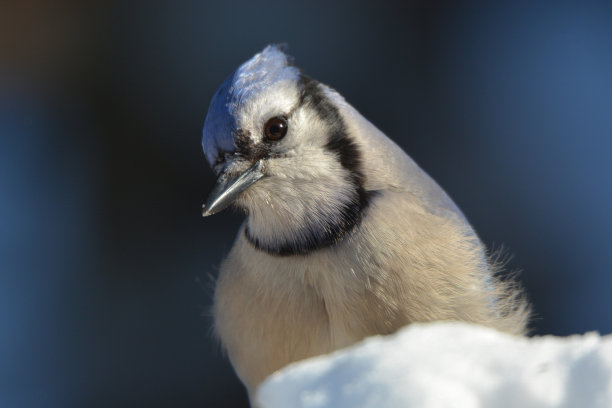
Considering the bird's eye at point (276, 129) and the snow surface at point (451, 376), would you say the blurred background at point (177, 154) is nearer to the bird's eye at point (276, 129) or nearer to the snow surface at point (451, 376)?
the bird's eye at point (276, 129)

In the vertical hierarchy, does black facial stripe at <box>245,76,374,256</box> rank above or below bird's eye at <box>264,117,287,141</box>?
below

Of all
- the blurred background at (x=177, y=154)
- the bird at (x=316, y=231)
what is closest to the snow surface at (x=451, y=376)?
the bird at (x=316, y=231)

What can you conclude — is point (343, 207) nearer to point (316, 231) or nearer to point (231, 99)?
point (316, 231)

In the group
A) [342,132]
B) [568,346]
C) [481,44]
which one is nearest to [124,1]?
[481,44]

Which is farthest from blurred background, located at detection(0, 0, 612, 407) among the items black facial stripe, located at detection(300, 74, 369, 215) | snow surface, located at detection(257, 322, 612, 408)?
snow surface, located at detection(257, 322, 612, 408)

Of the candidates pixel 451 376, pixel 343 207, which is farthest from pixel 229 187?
pixel 451 376

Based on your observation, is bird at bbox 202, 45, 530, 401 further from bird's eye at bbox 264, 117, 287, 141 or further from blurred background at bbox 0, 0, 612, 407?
blurred background at bbox 0, 0, 612, 407
